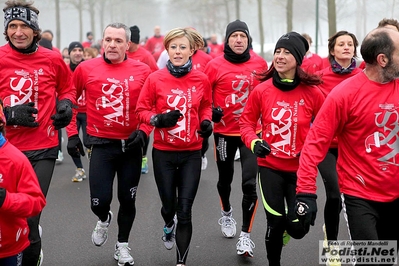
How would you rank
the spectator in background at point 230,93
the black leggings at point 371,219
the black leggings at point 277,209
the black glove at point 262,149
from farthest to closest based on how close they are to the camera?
the spectator in background at point 230,93 → the black leggings at point 277,209 → the black glove at point 262,149 → the black leggings at point 371,219

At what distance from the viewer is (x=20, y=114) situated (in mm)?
4805

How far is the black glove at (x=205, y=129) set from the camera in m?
5.43

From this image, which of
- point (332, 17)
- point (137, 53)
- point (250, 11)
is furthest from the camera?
point (250, 11)

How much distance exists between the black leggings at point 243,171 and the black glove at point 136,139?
3.82 feet

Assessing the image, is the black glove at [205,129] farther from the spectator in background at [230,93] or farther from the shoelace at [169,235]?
the shoelace at [169,235]

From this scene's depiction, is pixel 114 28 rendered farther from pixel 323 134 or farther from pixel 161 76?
pixel 323 134

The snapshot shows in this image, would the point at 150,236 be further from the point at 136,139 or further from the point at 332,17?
the point at 332,17

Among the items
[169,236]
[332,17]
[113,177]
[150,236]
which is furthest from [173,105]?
[332,17]

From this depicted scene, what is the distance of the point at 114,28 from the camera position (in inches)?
225

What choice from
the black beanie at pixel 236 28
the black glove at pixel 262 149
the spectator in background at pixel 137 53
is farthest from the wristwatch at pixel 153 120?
the spectator in background at pixel 137 53

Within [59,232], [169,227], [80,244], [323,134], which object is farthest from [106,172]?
[323,134]

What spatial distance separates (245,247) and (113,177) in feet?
4.65

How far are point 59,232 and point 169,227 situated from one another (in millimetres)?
1765

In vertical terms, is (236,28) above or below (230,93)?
above
